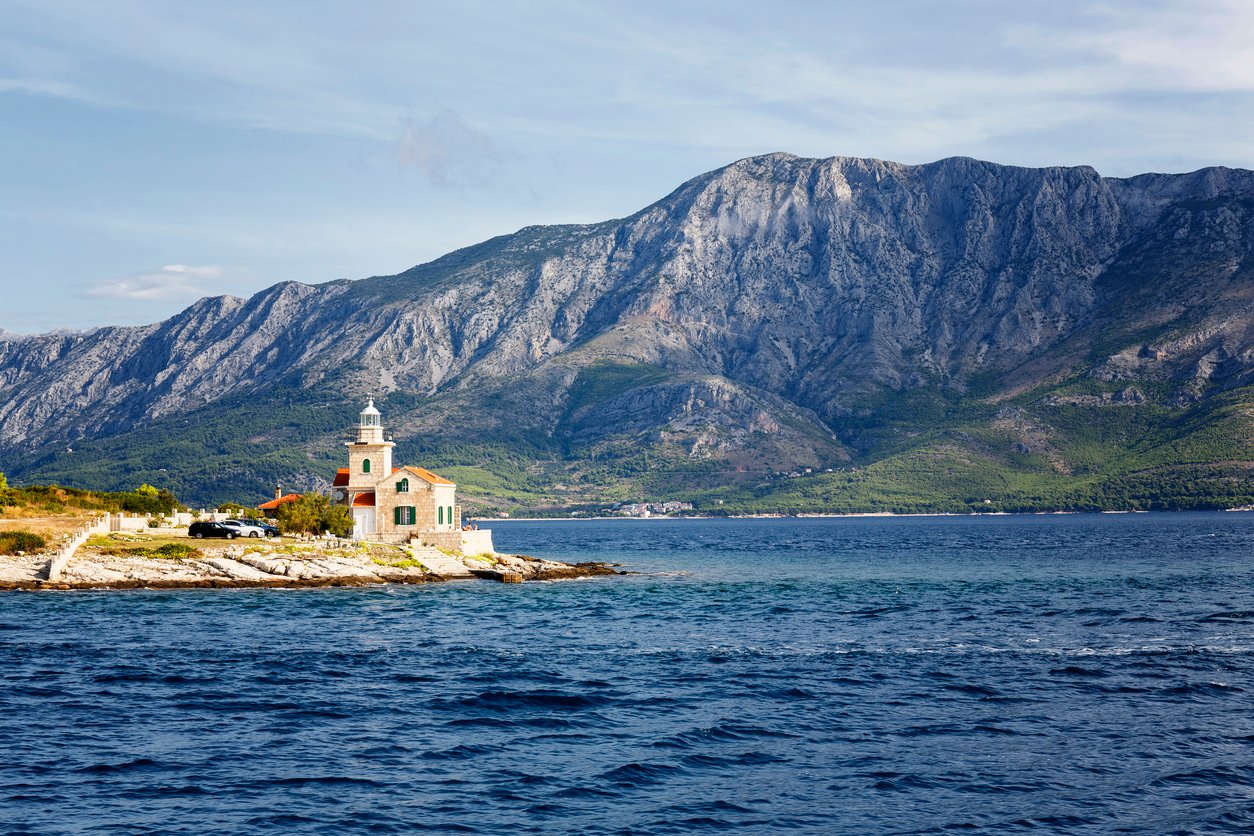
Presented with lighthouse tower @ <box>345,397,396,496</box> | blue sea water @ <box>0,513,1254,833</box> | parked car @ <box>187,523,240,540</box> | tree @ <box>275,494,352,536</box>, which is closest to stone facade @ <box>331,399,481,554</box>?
lighthouse tower @ <box>345,397,396,496</box>

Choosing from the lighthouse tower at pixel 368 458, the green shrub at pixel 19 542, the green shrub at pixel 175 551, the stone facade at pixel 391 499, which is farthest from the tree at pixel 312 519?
the green shrub at pixel 19 542

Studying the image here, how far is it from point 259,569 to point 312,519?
47.2 ft

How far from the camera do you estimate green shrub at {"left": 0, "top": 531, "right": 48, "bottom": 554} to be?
85.1 m

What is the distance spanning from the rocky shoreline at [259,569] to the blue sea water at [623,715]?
4.20 meters

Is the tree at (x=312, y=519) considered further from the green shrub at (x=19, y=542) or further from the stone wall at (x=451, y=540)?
the green shrub at (x=19, y=542)

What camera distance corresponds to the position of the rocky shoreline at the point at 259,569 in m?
80.8

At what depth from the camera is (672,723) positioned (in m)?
38.9

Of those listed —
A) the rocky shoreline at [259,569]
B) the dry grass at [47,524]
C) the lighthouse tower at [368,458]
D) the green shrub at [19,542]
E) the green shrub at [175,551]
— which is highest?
the lighthouse tower at [368,458]

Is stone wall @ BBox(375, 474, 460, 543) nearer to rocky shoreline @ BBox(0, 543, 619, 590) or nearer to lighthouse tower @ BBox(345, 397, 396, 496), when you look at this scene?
rocky shoreline @ BBox(0, 543, 619, 590)

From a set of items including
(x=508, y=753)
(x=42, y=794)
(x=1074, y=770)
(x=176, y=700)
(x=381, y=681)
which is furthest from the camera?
(x=381, y=681)

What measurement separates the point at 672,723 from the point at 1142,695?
17.3m

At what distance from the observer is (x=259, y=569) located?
86312mm

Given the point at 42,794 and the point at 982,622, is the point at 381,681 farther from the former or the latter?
the point at 982,622

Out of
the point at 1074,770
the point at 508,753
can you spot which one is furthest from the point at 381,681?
the point at 1074,770
